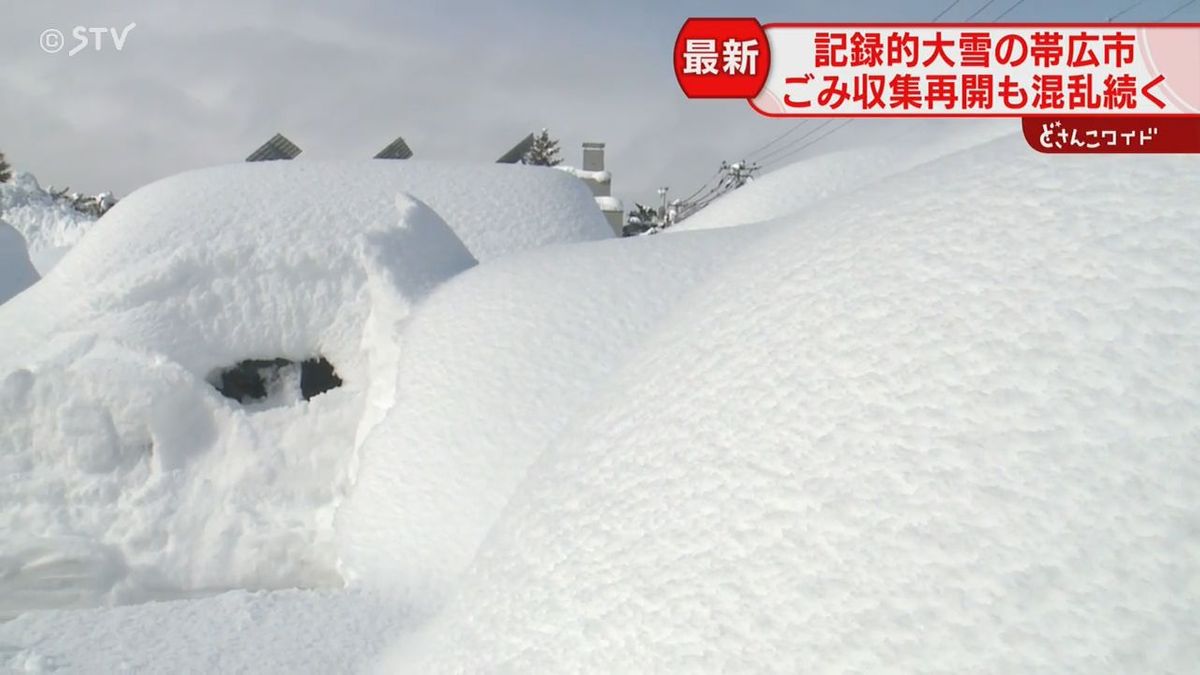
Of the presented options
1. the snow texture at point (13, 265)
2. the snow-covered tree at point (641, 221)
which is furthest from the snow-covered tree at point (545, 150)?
the snow texture at point (13, 265)

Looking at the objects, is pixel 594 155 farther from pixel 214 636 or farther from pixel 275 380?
pixel 214 636

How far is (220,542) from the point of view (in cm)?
401

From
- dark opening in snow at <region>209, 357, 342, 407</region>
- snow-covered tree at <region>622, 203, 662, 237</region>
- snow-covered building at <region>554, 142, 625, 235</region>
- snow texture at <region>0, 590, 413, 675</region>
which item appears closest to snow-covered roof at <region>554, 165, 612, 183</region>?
snow-covered building at <region>554, 142, 625, 235</region>

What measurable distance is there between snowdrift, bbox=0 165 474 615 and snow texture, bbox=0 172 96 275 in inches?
703

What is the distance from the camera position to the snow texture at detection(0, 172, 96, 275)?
20.3 metres

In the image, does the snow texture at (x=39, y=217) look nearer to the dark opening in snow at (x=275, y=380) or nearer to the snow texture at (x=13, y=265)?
the snow texture at (x=13, y=265)

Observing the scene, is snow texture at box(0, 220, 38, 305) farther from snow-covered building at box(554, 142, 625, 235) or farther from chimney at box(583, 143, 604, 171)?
chimney at box(583, 143, 604, 171)

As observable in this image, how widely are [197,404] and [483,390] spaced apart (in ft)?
7.03

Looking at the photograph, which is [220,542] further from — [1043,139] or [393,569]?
[1043,139]

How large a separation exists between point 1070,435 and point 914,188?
1.01 metres

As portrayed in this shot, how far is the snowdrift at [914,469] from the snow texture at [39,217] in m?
21.9

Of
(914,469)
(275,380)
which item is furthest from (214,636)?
(275,380)

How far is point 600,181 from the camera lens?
59.2ft

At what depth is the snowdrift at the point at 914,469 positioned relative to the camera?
47.4 inches
